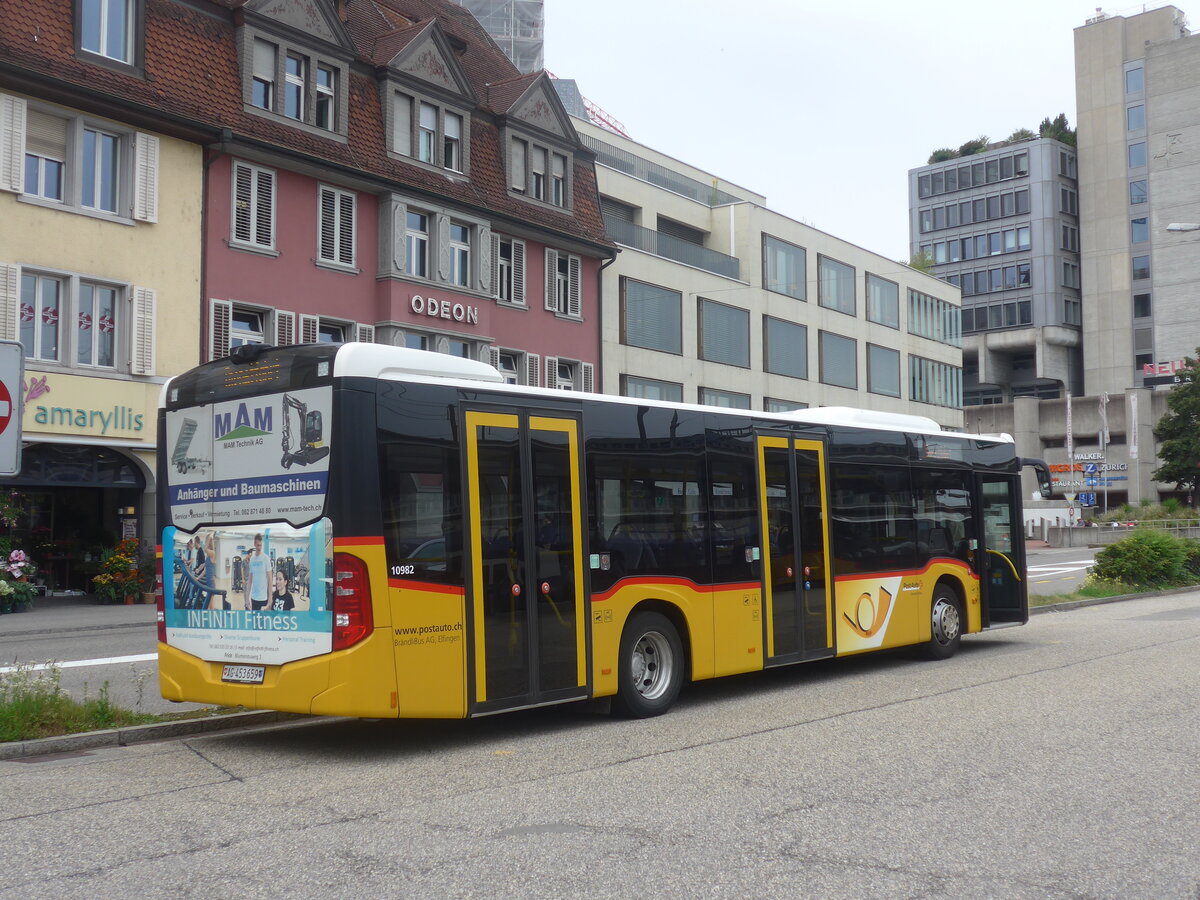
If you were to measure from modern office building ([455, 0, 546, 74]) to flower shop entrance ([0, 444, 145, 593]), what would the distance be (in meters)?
36.4

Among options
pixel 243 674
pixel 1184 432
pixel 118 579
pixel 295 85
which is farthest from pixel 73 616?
pixel 1184 432

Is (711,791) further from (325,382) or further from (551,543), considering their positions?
(325,382)

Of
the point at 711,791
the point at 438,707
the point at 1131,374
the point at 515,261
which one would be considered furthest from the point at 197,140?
the point at 1131,374

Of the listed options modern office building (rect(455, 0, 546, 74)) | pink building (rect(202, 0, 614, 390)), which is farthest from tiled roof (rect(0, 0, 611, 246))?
modern office building (rect(455, 0, 546, 74))

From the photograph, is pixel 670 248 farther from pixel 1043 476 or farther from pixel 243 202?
pixel 1043 476

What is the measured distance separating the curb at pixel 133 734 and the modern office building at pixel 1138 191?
93.4 m

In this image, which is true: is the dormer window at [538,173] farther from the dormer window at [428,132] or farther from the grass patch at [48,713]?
the grass patch at [48,713]

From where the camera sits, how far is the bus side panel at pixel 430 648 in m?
8.45

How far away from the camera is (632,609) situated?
1039 cm

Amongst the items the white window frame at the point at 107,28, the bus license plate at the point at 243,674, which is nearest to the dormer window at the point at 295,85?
the white window frame at the point at 107,28

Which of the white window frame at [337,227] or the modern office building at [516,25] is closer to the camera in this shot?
the white window frame at [337,227]

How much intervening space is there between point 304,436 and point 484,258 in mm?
23940

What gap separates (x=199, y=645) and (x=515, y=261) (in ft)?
83.7

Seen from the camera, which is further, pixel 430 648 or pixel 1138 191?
pixel 1138 191
